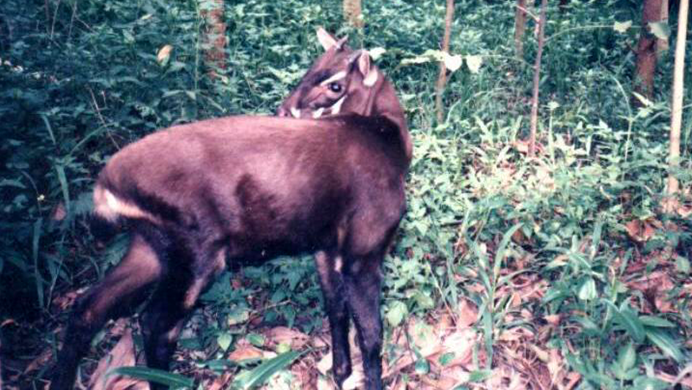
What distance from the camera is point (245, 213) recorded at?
2623 mm

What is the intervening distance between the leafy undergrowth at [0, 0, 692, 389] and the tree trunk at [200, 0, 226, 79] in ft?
0.36

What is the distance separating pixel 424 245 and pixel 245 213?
3.69 feet

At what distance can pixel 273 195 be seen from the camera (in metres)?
2.65

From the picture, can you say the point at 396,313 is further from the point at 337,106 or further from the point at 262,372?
the point at 337,106

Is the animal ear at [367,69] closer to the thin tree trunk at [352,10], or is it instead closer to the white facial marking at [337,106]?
the white facial marking at [337,106]

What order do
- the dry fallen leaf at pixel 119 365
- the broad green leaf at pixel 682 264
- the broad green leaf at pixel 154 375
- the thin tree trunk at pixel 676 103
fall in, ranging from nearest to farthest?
1. the broad green leaf at pixel 154 375
2. the dry fallen leaf at pixel 119 365
3. the broad green leaf at pixel 682 264
4. the thin tree trunk at pixel 676 103

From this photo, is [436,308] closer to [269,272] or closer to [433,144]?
[269,272]

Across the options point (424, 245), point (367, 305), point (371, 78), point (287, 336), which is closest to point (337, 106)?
point (371, 78)

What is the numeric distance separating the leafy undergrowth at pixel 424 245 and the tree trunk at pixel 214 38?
110 mm

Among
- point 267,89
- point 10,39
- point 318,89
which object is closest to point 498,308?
point 318,89

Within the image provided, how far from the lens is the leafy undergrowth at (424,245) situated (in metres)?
2.84

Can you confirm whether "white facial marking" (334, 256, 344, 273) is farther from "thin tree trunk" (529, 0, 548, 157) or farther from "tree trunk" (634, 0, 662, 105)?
"tree trunk" (634, 0, 662, 105)

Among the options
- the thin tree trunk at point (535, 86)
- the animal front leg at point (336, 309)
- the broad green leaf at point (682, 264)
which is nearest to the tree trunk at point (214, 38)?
the animal front leg at point (336, 309)

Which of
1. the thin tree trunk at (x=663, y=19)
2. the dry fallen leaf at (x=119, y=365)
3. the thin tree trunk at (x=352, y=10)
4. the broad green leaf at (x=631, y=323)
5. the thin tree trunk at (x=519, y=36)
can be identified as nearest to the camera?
the broad green leaf at (x=631, y=323)
